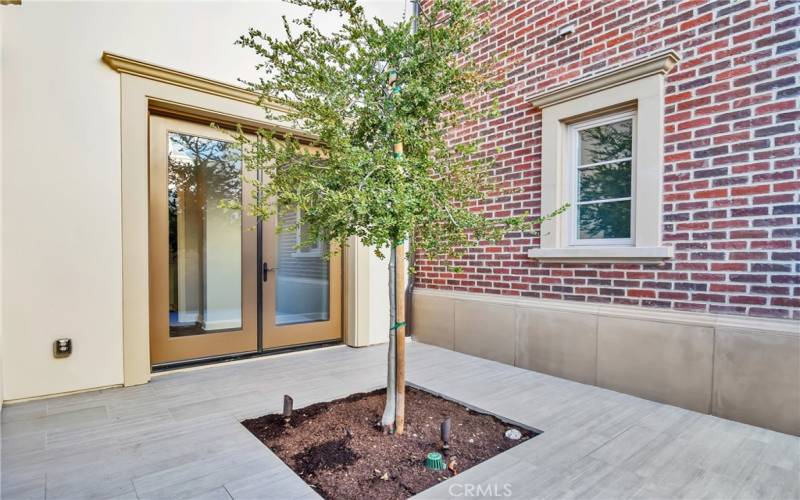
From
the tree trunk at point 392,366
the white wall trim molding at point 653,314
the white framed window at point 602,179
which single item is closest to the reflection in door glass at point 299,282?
the white wall trim molding at point 653,314

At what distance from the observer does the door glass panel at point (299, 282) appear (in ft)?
13.5

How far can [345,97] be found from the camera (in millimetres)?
2014

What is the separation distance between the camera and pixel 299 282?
4297 mm

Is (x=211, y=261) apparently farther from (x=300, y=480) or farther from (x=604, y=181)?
(x=604, y=181)

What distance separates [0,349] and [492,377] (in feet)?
11.7

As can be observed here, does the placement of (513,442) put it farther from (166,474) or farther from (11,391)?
(11,391)

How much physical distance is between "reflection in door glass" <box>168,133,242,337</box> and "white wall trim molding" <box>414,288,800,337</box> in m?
2.45

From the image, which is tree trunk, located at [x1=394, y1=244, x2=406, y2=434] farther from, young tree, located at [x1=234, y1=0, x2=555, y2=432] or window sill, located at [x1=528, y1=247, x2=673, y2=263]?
window sill, located at [x1=528, y1=247, x2=673, y2=263]

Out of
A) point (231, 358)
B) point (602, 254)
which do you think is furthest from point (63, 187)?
point (602, 254)

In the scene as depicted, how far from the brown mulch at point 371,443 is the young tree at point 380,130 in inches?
7.4

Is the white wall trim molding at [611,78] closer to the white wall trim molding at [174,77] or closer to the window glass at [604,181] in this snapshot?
the window glass at [604,181]

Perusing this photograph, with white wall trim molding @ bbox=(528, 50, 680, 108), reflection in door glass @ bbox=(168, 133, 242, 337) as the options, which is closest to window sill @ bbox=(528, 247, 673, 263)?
white wall trim molding @ bbox=(528, 50, 680, 108)

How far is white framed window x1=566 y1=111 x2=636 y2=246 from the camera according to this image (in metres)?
3.14

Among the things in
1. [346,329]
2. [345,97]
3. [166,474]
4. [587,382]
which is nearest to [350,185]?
[345,97]
